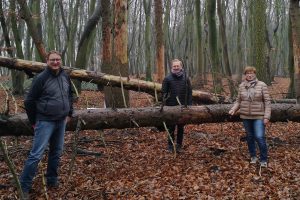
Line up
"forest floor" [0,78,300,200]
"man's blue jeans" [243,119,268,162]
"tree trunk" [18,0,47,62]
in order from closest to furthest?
1. "forest floor" [0,78,300,200]
2. "man's blue jeans" [243,119,268,162]
3. "tree trunk" [18,0,47,62]

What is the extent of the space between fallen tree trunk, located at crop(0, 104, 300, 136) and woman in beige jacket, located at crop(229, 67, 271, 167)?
1.12 m

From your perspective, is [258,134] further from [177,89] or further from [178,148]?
[177,89]

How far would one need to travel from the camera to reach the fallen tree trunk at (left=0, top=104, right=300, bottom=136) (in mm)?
6502

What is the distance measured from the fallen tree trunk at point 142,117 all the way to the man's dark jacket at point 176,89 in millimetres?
237

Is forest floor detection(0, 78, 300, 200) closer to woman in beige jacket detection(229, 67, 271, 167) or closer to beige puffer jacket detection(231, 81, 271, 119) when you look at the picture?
woman in beige jacket detection(229, 67, 271, 167)

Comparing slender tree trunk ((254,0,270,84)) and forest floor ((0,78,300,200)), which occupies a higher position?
slender tree trunk ((254,0,270,84))

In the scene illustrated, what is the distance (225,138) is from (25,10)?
7.78 m

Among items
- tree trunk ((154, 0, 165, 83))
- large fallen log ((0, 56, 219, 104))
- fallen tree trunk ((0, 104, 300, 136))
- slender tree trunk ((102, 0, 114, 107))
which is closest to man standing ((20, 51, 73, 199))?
fallen tree trunk ((0, 104, 300, 136))

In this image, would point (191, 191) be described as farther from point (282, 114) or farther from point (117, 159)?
point (282, 114)

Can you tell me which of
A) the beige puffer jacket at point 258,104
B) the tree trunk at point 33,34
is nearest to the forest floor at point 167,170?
the beige puffer jacket at point 258,104

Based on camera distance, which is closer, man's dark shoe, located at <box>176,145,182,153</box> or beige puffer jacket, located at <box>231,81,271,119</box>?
beige puffer jacket, located at <box>231,81,271,119</box>

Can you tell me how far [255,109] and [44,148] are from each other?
3.53 meters

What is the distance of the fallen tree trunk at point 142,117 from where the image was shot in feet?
21.3

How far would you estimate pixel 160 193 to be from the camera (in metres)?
5.38
